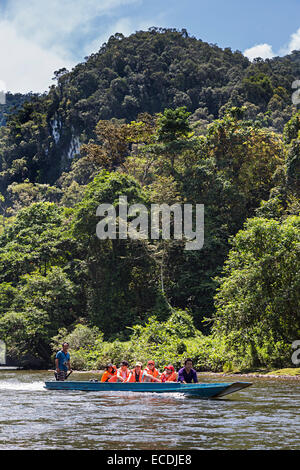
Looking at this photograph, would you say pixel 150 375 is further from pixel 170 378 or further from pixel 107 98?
pixel 107 98

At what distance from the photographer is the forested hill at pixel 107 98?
99500 millimetres

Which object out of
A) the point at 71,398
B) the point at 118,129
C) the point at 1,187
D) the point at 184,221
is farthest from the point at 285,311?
the point at 1,187

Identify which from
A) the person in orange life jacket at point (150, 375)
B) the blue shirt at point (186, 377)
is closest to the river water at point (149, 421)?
the person in orange life jacket at point (150, 375)

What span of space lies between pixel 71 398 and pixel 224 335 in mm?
11109

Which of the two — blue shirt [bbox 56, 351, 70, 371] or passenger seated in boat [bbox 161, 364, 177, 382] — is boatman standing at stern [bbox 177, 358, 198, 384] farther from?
blue shirt [bbox 56, 351, 70, 371]

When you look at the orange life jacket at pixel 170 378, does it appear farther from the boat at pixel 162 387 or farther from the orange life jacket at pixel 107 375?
the orange life jacket at pixel 107 375

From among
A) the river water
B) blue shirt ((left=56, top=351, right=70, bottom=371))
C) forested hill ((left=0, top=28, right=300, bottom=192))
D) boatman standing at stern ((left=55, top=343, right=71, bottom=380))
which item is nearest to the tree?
the river water

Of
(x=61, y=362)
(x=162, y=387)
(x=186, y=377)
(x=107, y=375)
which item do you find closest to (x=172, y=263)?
(x=61, y=362)

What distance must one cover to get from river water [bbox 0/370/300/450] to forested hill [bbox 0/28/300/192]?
7922 cm

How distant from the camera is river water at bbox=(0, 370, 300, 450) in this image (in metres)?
10.9

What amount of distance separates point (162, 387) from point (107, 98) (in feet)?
288

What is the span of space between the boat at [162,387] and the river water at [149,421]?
212 millimetres

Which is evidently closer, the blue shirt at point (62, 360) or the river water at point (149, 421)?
the river water at point (149, 421)

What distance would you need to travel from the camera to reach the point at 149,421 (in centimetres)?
1349
